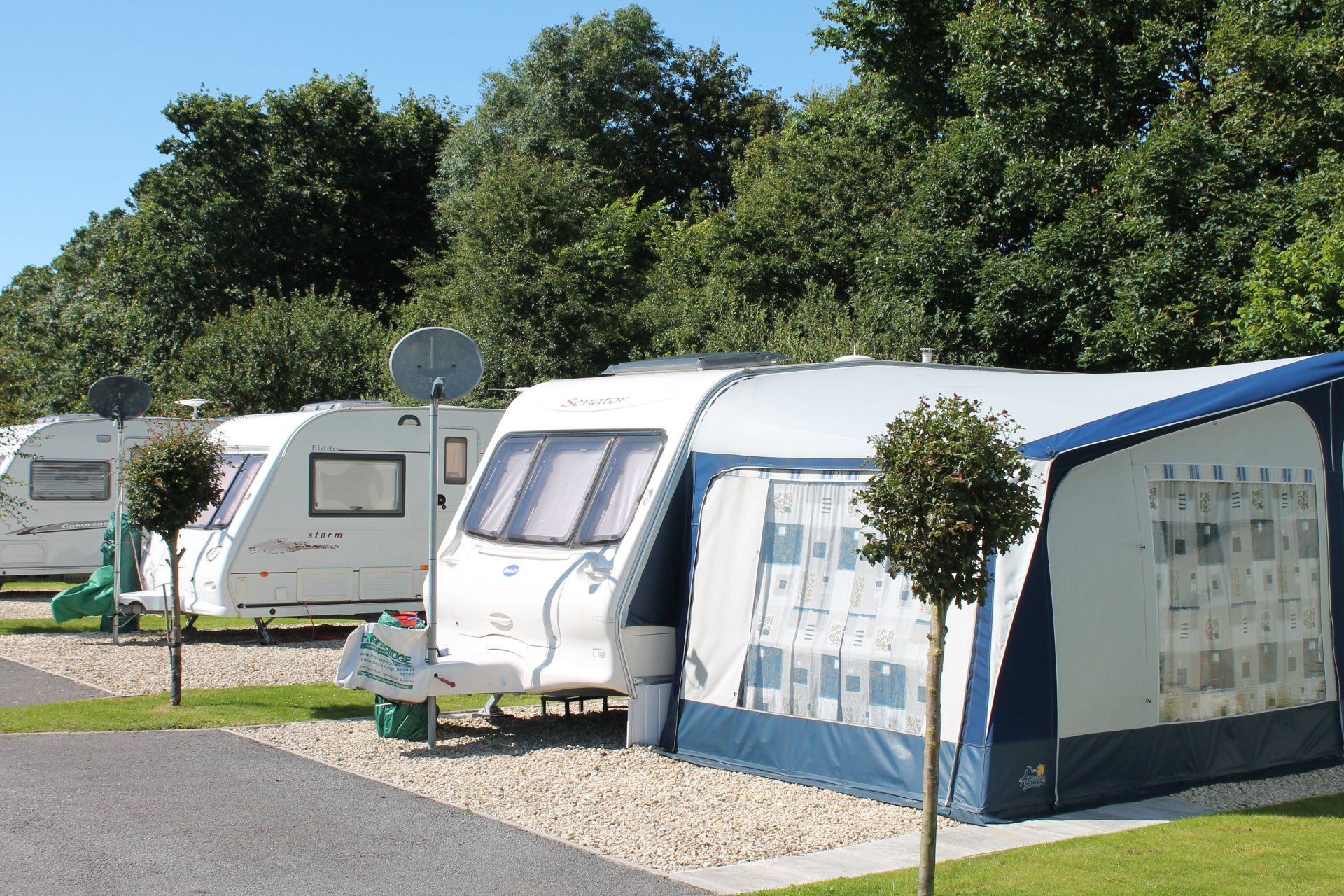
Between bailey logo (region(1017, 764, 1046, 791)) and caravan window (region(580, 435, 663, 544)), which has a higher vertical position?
caravan window (region(580, 435, 663, 544))

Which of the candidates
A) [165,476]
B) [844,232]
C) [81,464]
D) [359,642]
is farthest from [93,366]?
[359,642]

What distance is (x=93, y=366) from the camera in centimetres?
3266

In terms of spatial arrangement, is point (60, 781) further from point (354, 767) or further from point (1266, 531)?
point (1266, 531)

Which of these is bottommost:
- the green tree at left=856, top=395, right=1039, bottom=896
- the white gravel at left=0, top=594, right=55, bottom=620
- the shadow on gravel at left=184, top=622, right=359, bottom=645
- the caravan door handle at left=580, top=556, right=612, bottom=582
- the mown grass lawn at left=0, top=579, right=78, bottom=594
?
the shadow on gravel at left=184, top=622, right=359, bottom=645

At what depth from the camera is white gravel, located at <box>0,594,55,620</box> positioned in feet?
55.0

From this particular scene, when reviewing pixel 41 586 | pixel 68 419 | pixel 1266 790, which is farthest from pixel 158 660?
pixel 41 586

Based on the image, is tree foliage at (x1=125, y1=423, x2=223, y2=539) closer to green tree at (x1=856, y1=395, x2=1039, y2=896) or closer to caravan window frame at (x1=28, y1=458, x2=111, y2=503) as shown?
green tree at (x1=856, y1=395, x2=1039, y2=896)

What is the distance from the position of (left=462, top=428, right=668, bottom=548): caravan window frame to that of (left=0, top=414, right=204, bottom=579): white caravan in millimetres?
9927

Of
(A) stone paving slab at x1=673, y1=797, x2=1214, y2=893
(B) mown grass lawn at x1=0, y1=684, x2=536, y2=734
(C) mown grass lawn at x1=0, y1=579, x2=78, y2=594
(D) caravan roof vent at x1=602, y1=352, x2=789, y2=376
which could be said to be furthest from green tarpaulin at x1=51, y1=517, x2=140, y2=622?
(A) stone paving slab at x1=673, y1=797, x2=1214, y2=893

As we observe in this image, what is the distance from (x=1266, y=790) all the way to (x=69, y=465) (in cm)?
1665

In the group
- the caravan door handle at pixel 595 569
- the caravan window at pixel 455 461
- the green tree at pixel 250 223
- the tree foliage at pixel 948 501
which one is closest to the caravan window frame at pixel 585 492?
the caravan door handle at pixel 595 569

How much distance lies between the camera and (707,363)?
9.64 m

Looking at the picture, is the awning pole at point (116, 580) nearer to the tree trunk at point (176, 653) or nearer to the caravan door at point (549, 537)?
the tree trunk at point (176, 653)

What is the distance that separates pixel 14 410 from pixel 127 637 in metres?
4.83
